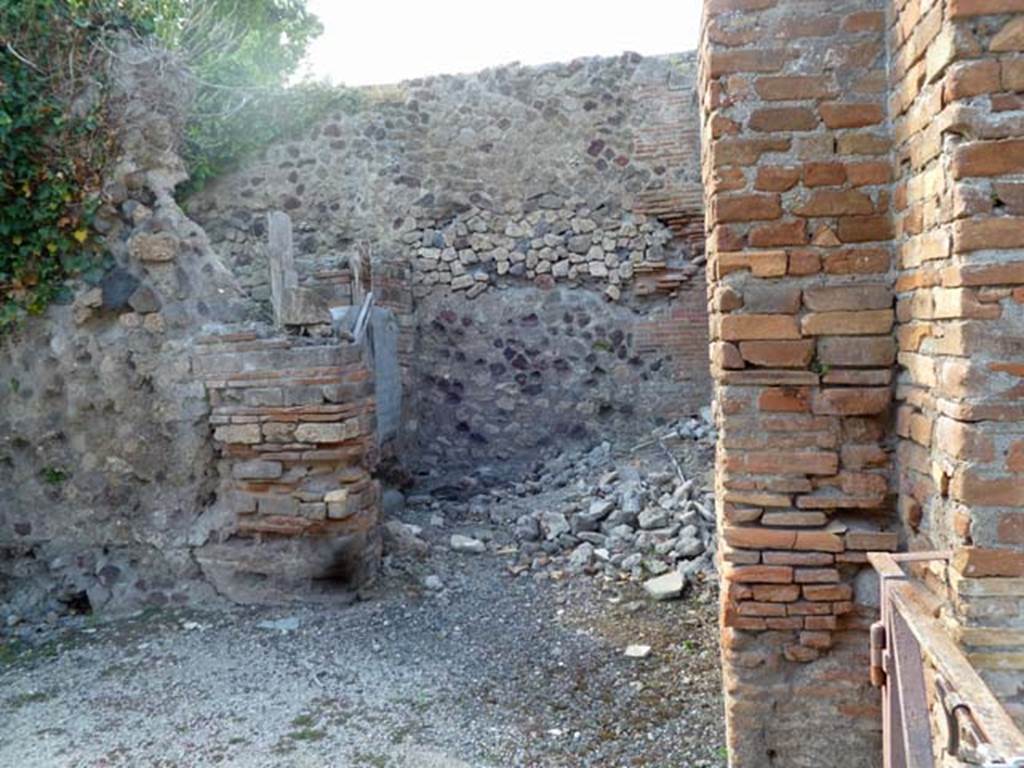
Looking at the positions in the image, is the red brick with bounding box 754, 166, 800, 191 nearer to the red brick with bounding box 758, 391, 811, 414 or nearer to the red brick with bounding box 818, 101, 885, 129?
the red brick with bounding box 818, 101, 885, 129

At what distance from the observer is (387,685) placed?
13.1 ft

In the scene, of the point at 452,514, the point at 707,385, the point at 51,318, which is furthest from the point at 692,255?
the point at 51,318

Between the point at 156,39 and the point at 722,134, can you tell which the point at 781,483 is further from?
the point at 156,39

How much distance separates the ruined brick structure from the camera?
7.98 ft

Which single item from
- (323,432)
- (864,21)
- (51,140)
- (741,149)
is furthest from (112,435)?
(864,21)

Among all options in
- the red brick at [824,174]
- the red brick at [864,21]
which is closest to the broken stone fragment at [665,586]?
the red brick at [824,174]

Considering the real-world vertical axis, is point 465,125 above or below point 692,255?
above

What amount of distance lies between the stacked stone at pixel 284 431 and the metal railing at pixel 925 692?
3.25m

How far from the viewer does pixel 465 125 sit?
9156 millimetres

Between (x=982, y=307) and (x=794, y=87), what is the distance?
3.31 feet

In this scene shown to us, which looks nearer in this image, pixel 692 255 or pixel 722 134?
pixel 722 134

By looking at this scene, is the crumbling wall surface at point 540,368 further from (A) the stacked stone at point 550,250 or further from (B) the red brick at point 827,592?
(B) the red brick at point 827,592

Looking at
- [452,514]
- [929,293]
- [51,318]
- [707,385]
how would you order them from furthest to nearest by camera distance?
[707,385] < [452,514] < [51,318] < [929,293]

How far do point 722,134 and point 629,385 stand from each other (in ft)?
20.0
